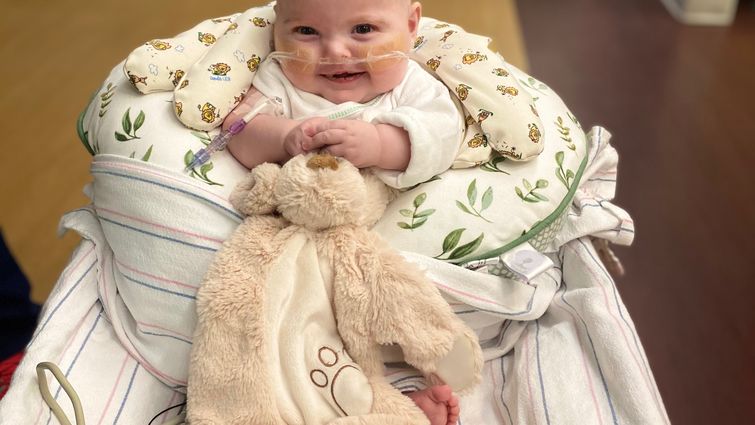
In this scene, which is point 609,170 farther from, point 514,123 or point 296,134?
point 296,134

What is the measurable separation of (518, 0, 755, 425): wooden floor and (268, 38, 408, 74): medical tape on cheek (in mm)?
894

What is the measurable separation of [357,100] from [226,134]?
0.16 meters

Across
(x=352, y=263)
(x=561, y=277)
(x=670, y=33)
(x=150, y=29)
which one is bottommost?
(x=670, y=33)

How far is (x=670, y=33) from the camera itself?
9.11 feet

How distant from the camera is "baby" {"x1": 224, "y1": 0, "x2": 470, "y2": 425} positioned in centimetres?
82

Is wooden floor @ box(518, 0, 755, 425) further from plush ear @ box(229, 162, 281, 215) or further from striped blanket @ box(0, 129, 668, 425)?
plush ear @ box(229, 162, 281, 215)

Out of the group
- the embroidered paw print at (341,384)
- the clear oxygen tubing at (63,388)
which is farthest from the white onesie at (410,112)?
the clear oxygen tubing at (63,388)

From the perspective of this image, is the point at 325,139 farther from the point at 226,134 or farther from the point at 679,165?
the point at 679,165

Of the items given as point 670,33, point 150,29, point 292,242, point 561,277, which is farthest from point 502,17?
point 292,242

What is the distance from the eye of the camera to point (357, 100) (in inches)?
36.0

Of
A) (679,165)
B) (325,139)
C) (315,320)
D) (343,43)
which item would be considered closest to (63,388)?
(315,320)

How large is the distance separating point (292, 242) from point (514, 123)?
0.30 meters

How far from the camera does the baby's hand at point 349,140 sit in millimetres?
809

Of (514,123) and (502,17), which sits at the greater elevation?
(514,123)
